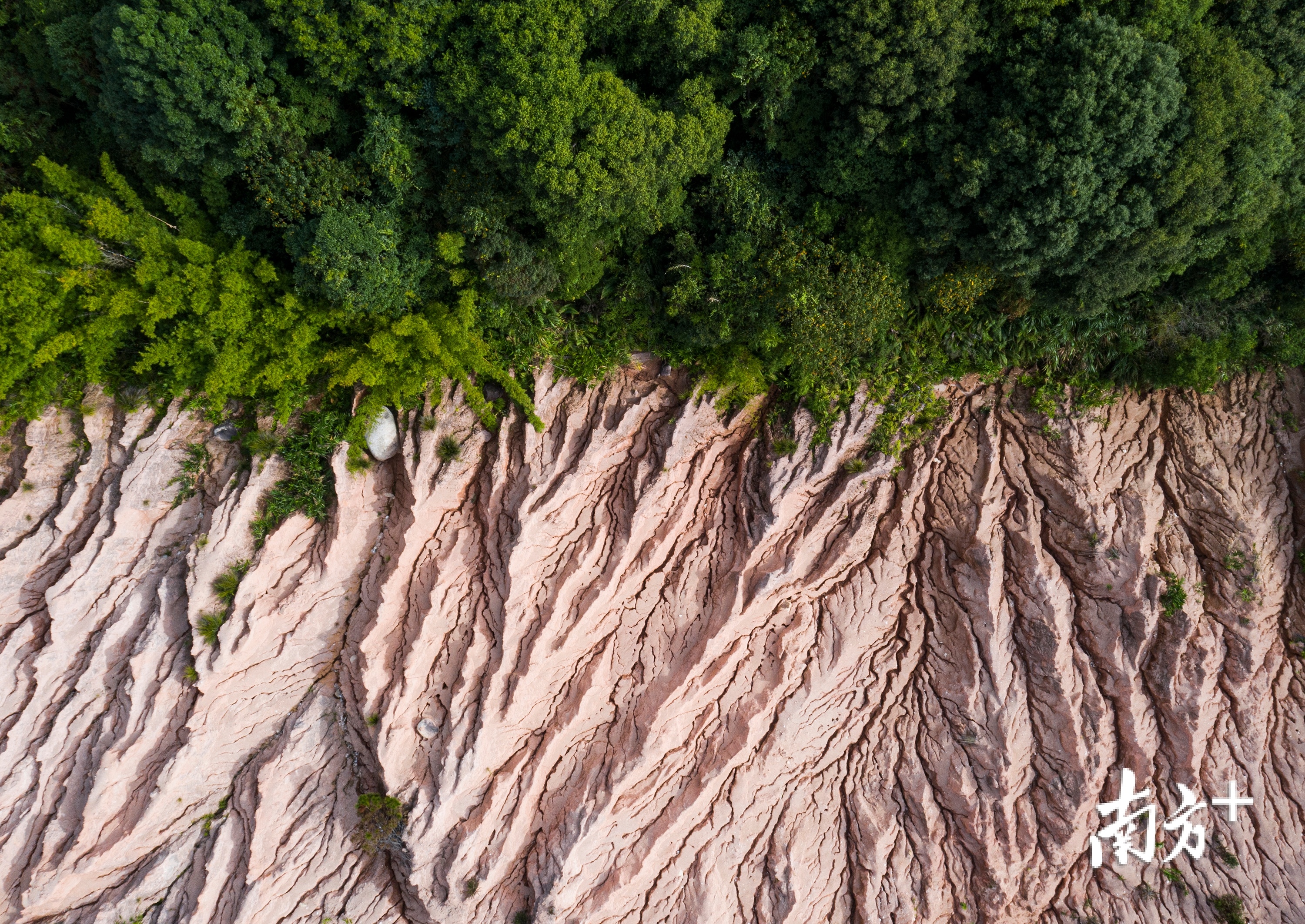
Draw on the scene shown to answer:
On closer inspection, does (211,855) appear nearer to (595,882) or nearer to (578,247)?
(595,882)

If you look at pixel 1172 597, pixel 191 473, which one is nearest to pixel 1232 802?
pixel 1172 597

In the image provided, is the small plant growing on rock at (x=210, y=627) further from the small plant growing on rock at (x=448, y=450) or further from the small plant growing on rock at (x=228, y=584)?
the small plant growing on rock at (x=448, y=450)

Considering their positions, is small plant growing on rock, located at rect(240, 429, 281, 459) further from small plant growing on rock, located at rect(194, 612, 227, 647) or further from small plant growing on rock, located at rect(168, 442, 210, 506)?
small plant growing on rock, located at rect(194, 612, 227, 647)

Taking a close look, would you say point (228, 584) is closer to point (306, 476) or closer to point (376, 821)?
point (306, 476)

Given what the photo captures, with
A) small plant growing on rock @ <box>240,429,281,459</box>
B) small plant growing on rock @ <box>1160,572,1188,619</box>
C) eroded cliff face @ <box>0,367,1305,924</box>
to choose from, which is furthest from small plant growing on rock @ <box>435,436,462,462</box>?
small plant growing on rock @ <box>1160,572,1188,619</box>

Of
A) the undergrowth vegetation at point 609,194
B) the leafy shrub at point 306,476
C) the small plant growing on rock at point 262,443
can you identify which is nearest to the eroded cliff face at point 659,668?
the leafy shrub at point 306,476

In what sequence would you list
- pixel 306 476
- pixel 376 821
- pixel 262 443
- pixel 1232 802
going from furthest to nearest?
pixel 1232 802 < pixel 306 476 < pixel 262 443 < pixel 376 821
